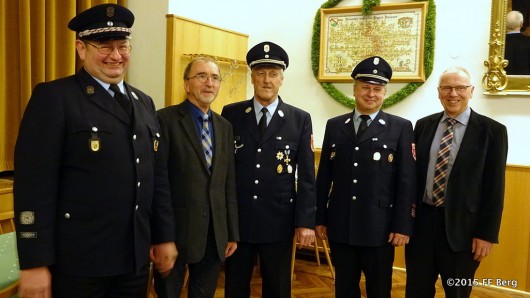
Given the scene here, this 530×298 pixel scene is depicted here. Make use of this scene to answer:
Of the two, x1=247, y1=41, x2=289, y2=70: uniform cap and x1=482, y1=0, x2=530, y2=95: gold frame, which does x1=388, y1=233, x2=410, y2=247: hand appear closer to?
x1=247, y1=41, x2=289, y2=70: uniform cap

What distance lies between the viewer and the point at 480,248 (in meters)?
2.23

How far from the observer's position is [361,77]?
7.64 feet

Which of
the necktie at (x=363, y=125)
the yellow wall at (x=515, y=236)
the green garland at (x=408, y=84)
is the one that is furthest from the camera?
the green garland at (x=408, y=84)

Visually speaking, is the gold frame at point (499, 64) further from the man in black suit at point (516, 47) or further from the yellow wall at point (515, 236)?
the yellow wall at point (515, 236)

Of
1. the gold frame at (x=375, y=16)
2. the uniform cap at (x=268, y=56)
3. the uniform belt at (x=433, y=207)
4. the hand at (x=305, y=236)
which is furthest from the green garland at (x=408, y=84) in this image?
the hand at (x=305, y=236)

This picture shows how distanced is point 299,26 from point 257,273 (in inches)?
90.1

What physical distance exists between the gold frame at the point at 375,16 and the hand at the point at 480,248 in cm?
198

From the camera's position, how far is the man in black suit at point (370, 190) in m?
2.26

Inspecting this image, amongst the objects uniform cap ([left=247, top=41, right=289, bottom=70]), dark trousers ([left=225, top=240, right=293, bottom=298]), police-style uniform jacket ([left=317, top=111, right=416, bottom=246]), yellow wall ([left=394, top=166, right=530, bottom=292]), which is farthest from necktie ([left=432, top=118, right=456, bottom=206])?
yellow wall ([left=394, top=166, right=530, bottom=292])

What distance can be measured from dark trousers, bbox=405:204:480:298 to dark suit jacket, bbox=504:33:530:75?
1858mm

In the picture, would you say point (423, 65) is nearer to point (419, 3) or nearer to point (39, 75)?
point (419, 3)

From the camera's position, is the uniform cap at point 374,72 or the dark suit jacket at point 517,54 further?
the dark suit jacket at point 517,54

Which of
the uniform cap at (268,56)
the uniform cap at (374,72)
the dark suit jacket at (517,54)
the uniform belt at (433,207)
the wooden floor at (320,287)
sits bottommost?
the wooden floor at (320,287)

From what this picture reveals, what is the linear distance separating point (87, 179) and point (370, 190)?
133 cm
